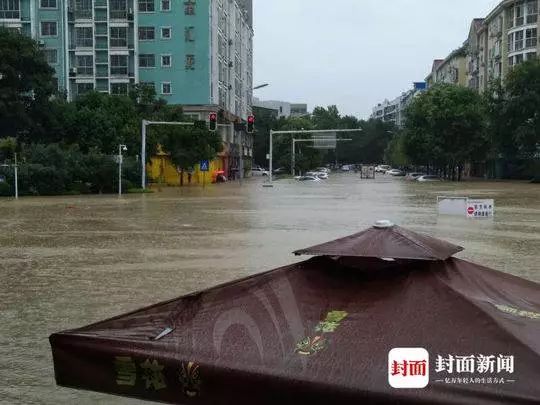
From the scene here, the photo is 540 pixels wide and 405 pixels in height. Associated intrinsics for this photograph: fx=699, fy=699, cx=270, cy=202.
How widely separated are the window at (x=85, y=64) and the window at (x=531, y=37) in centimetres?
4208

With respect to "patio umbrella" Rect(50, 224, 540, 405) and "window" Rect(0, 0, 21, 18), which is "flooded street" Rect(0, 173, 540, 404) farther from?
"window" Rect(0, 0, 21, 18)

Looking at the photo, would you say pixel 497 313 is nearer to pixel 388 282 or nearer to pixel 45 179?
pixel 388 282

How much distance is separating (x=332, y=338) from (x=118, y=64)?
209ft

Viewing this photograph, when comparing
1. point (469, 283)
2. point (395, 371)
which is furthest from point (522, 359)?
point (469, 283)

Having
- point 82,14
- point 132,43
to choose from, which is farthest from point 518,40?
point 82,14

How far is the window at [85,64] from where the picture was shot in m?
63.9

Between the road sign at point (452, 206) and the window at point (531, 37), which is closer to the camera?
the road sign at point (452, 206)

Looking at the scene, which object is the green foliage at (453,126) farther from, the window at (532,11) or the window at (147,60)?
the window at (147,60)

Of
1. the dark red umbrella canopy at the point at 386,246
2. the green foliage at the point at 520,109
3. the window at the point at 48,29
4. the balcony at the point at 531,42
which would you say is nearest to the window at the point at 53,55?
the window at the point at 48,29

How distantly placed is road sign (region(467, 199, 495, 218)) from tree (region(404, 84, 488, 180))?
44599mm

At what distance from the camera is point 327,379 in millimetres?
2578

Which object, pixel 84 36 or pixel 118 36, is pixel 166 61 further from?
pixel 84 36

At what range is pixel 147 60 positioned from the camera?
2532 inches

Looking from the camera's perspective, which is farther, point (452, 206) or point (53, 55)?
point (53, 55)
